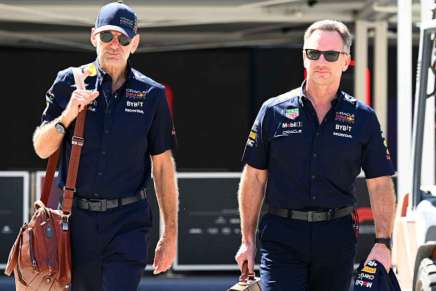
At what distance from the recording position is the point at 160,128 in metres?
4.93

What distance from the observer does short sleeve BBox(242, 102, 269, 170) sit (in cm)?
494

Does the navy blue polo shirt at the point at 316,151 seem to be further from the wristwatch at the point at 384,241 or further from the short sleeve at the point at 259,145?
the wristwatch at the point at 384,241

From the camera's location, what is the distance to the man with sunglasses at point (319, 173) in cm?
482

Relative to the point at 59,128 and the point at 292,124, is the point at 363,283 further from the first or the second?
the point at 59,128

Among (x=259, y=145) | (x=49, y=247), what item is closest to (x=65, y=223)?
(x=49, y=247)

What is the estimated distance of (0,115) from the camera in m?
15.6

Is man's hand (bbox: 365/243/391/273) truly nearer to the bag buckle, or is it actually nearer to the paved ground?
the bag buckle

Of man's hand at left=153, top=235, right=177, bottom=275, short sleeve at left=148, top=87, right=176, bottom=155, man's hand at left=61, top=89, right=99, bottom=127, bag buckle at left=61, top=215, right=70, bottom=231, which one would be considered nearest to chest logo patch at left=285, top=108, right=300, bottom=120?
short sleeve at left=148, top=87, right=176, bottom=155

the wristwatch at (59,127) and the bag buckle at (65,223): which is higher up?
the wristwatch at (59,127)

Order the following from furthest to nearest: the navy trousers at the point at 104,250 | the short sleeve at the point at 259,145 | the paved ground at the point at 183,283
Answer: the paved ground at the point at 183,283 → the short sleeve at the point at 259,145 → the navy trousers at the point at 104,250

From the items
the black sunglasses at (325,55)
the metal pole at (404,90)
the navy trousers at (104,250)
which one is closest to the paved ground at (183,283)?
the metal pole at (404,90)

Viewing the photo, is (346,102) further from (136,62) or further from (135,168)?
(136,62)

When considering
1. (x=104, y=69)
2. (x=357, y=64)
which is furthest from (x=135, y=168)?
(x=357, y=64)

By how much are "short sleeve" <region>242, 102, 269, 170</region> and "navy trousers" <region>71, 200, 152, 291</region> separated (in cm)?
65
